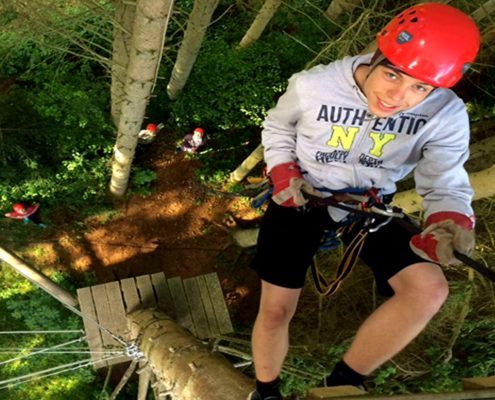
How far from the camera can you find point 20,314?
4.99 metres

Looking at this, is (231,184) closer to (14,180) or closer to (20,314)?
(14,180)

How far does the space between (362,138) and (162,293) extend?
2.68 meters

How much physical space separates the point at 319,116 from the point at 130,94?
182 centimetres

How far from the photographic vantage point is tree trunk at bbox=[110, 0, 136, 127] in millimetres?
3729

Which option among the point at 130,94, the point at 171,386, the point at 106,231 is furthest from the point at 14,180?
the point at 171,386

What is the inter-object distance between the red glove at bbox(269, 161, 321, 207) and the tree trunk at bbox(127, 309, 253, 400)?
919 mm

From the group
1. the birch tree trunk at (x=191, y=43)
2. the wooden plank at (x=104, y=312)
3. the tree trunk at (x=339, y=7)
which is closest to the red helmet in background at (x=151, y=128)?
the birch tree trunk at (x=191, y=43)

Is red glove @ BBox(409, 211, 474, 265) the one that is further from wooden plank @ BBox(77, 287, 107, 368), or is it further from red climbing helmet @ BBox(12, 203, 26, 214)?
red climbing helmet @ BBox(12, 203, 26, 214)

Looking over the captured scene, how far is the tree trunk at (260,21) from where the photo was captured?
493cm

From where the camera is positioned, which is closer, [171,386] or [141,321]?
[171,386]

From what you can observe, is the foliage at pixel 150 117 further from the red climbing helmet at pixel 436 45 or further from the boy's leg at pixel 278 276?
the red climbing helmet at pixel 436 45

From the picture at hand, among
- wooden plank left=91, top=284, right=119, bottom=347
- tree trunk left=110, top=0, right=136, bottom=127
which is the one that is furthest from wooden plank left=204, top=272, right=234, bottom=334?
tree trunk left=110, top=0, right=136, bottom=127

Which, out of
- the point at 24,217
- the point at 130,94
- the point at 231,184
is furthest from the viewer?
the point at 231,184

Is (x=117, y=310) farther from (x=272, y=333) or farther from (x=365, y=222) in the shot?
(x=365, y=222)
